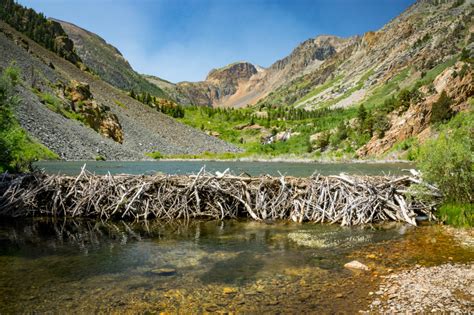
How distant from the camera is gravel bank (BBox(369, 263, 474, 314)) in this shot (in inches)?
229

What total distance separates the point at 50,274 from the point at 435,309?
8.01 metres

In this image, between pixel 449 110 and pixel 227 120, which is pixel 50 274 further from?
pixel 227 120

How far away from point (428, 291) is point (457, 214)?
300 inches

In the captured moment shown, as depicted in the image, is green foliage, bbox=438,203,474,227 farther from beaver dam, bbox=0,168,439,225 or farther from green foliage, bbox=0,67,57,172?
green foliage, bbox=0,67,57,172

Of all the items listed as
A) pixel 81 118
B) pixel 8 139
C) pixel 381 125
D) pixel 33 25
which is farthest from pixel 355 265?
pixel 33 25

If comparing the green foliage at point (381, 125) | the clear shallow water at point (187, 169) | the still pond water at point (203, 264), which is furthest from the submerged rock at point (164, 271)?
the green foliage at point (381, 125)

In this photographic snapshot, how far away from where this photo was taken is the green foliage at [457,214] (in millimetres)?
12148

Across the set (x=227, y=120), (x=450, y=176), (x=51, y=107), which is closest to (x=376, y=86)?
(x=227, y=120)

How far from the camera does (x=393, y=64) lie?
195 metres

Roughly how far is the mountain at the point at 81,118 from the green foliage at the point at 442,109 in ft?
184

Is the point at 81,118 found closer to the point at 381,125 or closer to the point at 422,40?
the point at 381,125

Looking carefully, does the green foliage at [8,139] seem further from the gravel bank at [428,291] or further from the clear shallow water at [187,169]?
the gravel bank at [428,291]

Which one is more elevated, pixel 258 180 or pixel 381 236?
pixel 258 180

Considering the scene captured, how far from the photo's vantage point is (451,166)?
12.2 m
